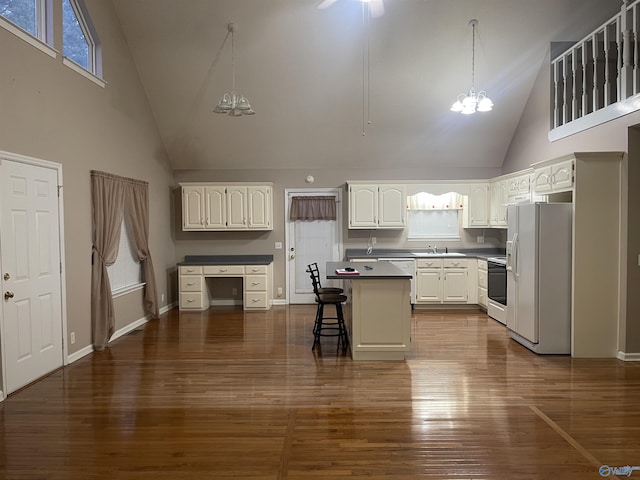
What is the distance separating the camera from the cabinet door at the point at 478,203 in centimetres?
753

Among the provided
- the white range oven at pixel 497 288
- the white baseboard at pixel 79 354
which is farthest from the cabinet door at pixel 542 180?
the white baseboard at pixel 79 354

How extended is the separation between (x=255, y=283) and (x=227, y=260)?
718mm

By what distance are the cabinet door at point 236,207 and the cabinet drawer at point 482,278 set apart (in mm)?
4049

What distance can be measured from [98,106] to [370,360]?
4354 mm

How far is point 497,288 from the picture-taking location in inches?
245

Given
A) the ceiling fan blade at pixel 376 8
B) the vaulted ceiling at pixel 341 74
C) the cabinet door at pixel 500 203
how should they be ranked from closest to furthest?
the ceiling fan blade at pixel 376 8 < the vaulted ceiling at pixel 341 74 < the cabinet door at pixel 500 203

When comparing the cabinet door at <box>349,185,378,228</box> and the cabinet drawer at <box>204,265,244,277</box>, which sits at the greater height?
the cabinet door at <box>349,185,378,228</box>

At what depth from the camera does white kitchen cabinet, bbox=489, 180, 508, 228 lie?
6.96 metres

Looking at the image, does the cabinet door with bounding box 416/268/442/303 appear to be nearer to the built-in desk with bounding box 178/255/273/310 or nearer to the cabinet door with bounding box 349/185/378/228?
the cabinet door with bounding box 349/185/378/228

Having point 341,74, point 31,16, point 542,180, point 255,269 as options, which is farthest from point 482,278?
point 31,16

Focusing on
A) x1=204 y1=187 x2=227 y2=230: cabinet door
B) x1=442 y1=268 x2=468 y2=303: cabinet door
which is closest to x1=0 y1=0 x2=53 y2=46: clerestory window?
x1=204 y1=187 x2=227 y2=230: cabinet door

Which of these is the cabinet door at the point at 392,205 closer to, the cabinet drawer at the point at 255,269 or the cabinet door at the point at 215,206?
the cabinet drawer at the point at 255,269

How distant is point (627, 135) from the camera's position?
4.34m

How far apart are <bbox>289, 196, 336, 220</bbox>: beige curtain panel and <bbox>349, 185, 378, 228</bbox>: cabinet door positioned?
497mm
